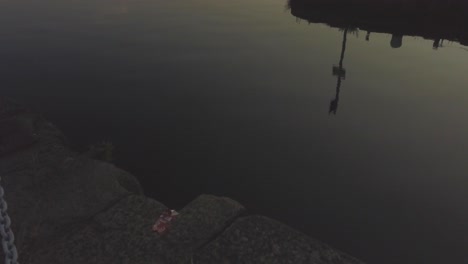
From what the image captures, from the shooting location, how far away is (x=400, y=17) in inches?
727

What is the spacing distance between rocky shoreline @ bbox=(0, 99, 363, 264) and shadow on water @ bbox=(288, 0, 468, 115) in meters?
14.0

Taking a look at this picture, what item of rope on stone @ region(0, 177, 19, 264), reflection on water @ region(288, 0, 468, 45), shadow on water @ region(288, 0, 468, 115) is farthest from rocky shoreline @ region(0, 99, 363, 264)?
reflection on water @ region(288, 0, 468, 45)

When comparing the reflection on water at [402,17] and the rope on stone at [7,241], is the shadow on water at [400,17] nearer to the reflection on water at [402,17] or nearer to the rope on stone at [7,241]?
the reflection on water at [402,17]

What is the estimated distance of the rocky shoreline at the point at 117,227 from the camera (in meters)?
3.69

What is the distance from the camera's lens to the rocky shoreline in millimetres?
3693

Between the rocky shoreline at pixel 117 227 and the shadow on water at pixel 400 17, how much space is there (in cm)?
1404

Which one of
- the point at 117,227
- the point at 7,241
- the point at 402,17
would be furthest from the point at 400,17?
the point at 7,241

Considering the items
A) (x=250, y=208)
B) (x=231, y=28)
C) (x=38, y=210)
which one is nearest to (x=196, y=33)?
(x=231, y=28)

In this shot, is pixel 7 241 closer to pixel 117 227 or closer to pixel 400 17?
pixel 117 227

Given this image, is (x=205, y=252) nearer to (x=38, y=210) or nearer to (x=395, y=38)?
(x=38, y=210)

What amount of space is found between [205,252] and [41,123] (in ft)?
15.4

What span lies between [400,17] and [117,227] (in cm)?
1830

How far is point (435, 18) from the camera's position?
18078 millimetres

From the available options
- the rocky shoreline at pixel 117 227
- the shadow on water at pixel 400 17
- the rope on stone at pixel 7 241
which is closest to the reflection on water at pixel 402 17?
the shadow on water at pixel 400 17
